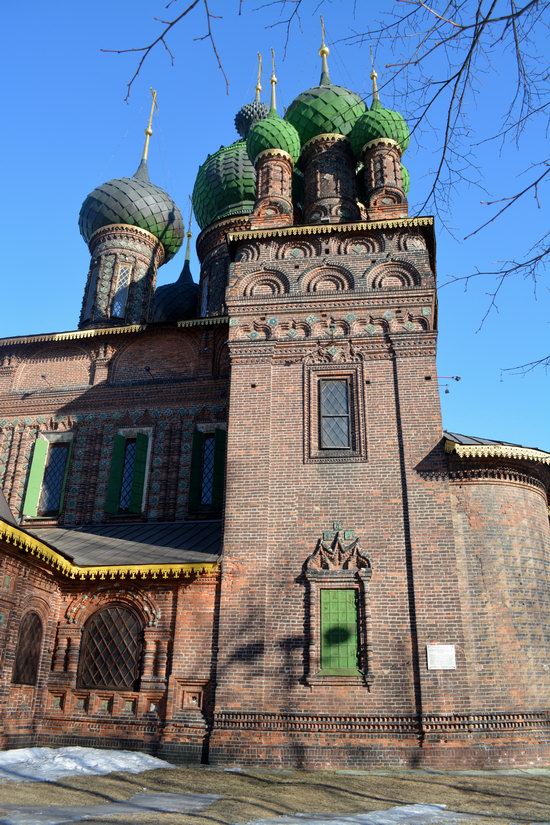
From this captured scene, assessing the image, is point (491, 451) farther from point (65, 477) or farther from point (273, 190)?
point (65, 477)

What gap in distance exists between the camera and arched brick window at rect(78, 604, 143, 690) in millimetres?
9172

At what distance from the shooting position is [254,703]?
8.46 meters

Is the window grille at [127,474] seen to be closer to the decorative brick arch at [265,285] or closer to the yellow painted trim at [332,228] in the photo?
the decorative brick arch at [265,285]

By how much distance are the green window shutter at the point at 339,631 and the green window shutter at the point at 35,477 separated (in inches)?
238

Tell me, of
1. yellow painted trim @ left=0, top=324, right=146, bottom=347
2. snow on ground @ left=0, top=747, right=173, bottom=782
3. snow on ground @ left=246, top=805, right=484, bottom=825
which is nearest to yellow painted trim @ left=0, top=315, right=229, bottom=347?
yellow painted trim @ left=0, top=324, right=146, bottom=347

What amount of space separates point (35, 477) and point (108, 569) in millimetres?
3874

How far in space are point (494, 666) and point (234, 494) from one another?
418cm

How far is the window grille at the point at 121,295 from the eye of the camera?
53.5 feet

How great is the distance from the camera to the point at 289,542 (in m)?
9.39

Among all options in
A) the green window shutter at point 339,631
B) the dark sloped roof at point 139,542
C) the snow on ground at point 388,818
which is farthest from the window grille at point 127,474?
the snow on ground at point 388,818

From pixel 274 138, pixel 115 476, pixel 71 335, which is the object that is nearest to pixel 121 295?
pixel 71 335

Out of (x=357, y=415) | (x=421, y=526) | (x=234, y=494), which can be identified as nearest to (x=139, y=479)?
(x=234, y=494)

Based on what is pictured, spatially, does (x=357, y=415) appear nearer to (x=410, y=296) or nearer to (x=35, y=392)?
(x=410, y=296)

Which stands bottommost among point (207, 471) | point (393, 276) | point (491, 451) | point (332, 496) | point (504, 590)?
point (504, 590)
